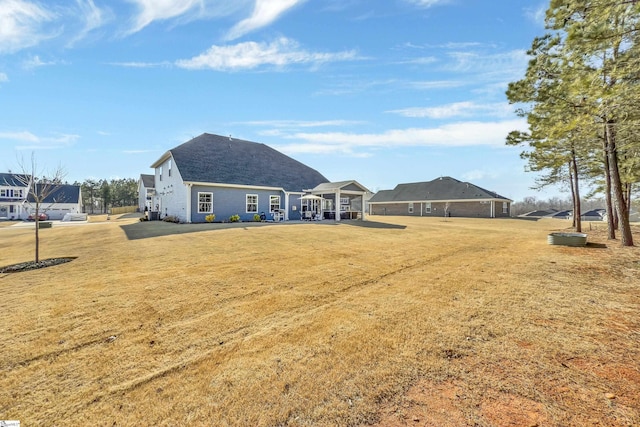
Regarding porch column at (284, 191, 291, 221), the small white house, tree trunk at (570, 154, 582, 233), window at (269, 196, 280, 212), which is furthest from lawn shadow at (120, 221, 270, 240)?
the small white house

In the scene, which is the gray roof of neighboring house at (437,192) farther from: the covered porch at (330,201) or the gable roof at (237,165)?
the gable roof at (237,165)

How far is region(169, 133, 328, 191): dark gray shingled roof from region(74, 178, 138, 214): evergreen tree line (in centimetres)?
4012

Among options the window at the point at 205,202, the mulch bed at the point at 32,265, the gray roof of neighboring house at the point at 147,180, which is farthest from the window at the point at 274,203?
the gray roof of neighboring house at the point at 147,180

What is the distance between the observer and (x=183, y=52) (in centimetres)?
1388

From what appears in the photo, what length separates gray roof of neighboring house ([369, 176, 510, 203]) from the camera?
3913 centimetres

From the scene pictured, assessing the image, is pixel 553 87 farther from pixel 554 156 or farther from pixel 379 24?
pixel 554 156

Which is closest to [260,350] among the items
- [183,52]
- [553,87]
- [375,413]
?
[375,413]

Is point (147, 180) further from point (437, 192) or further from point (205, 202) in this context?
point (437, 192)

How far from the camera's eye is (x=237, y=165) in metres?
24.1

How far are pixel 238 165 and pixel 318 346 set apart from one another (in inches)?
891

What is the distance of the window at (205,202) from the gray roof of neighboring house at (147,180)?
869 inches

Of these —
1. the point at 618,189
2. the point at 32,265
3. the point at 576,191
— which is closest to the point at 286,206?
the point at 32,265

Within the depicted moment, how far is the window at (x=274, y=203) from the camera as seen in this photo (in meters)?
23.8

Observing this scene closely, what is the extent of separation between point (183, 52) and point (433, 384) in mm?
16791
